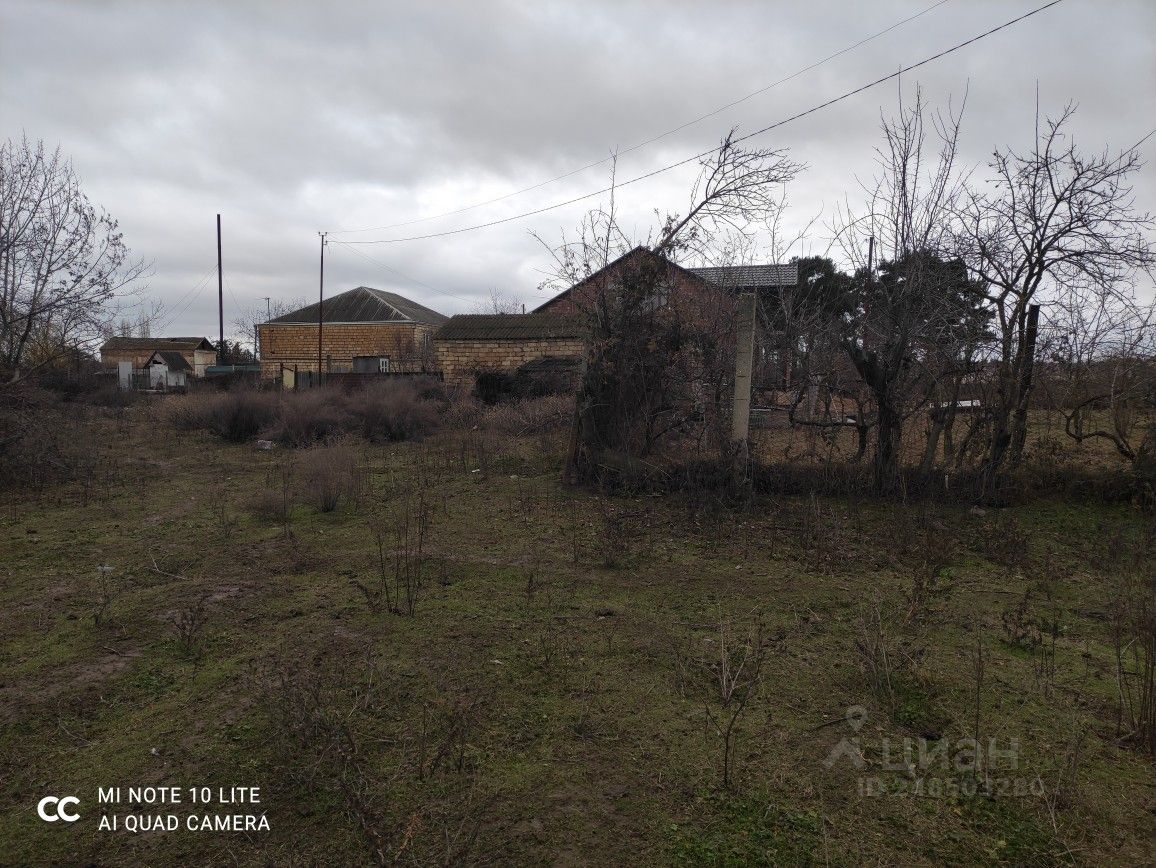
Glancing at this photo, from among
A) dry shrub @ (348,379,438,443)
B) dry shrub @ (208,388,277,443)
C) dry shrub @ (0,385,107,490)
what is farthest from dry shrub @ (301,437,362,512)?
dry shrub @ (208,388,277,443)

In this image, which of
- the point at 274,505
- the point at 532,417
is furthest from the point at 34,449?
the point at 532,417

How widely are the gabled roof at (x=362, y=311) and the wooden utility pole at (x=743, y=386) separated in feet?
94.1

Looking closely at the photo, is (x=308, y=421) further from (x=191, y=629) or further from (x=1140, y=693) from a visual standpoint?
(x=1140, y=693)

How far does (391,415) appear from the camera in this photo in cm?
1452

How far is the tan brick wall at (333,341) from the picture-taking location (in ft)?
112

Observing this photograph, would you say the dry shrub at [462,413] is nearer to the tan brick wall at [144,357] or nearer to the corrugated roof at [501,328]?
the corrugated roof at [501,328]

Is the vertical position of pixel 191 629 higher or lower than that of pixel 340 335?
lower

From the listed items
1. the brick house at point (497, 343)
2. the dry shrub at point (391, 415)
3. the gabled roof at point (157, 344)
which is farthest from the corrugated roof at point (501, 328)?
the gabled roof at point (157, 344)

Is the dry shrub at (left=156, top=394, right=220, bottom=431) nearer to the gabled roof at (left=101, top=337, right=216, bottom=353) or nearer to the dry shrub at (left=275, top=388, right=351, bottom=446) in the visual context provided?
the dry shrub at (left=275, top=388, right=351, bottom=446)

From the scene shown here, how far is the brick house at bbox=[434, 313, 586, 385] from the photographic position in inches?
835

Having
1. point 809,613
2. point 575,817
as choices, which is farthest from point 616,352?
point 575,817

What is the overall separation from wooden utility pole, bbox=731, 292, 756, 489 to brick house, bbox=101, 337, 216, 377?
47.6 meters

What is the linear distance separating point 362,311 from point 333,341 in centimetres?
217

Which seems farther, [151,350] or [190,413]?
[151,350]
